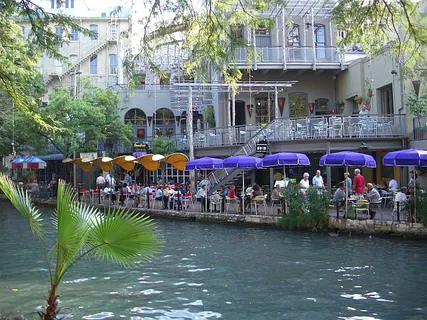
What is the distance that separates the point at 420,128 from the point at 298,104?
9.94 meters

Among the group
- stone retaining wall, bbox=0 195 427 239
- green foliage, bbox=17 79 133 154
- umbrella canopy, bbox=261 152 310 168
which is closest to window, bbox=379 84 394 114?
umbrella canopy, bbox=261 152 310 168

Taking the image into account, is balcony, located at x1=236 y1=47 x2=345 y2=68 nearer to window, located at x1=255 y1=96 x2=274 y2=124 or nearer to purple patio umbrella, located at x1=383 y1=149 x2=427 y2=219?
window, located at x1=255 y1=96 x2=274 y2=124

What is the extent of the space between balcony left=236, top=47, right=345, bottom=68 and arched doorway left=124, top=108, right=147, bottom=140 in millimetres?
15324

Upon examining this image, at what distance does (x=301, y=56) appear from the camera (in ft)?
98.9

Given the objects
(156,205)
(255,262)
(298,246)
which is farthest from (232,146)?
(255,262)

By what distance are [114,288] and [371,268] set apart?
19.6ft

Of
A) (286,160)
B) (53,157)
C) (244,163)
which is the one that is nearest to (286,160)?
(286,160)

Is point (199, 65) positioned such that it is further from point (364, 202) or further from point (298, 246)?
point (364, 202)

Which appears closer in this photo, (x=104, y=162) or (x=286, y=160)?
(x=286, y=160)

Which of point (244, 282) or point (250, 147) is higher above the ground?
point (250, 147)

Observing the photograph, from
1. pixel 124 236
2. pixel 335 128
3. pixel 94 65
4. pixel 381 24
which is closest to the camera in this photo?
pixel 124 236

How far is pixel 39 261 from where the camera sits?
13648 mm

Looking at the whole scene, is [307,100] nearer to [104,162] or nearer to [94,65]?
[104,162]

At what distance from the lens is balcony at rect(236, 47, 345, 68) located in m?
29.7
